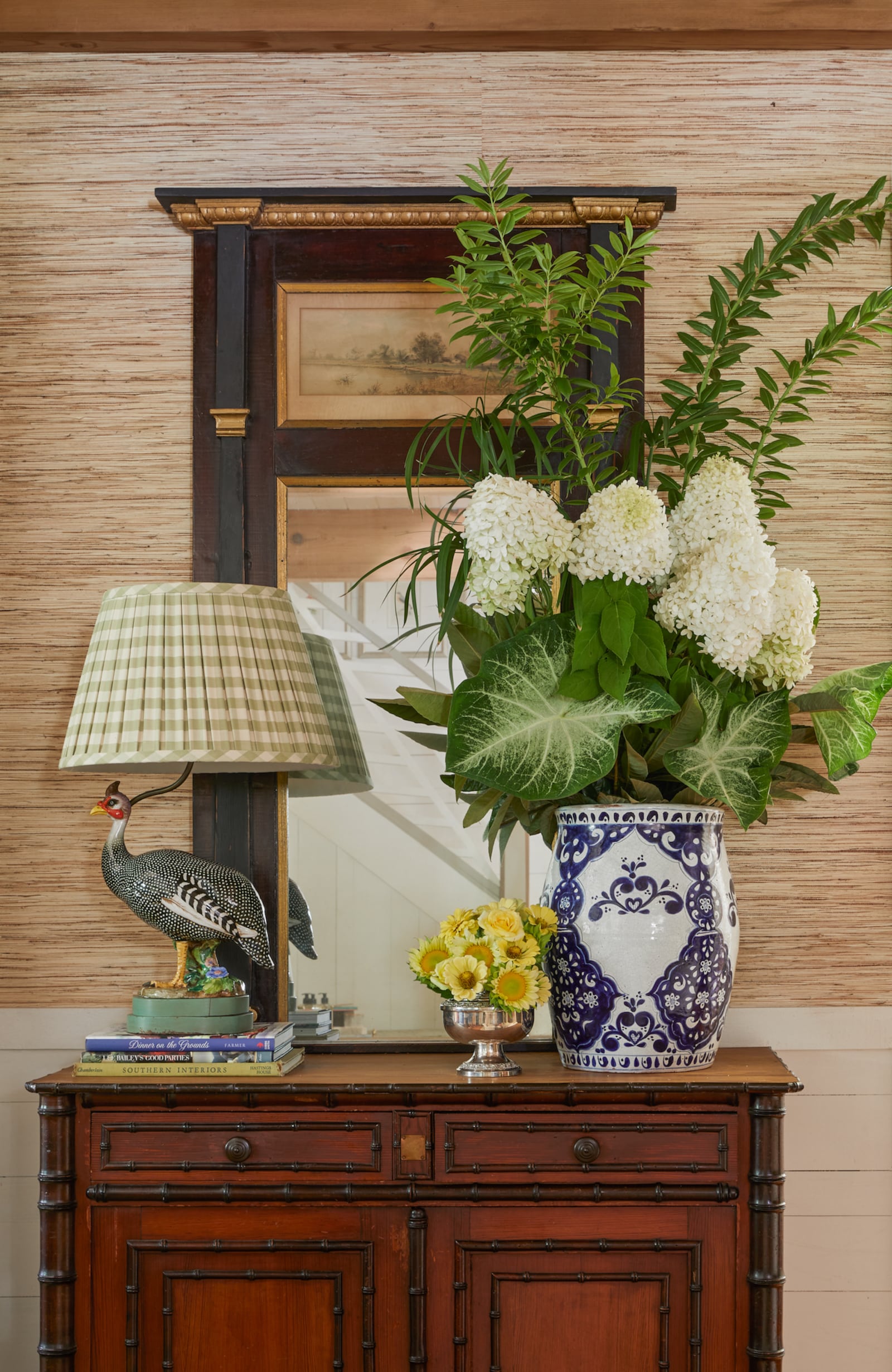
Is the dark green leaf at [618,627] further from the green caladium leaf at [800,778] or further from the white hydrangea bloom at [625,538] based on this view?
the green caladium leaf at [800,778]

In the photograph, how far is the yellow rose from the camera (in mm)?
1643

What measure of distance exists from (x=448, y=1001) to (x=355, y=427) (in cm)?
96

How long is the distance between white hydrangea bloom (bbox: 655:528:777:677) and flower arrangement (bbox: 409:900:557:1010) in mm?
436

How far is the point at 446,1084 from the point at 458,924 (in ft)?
0.70

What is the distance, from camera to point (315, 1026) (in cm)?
199

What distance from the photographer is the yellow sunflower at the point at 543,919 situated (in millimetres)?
1675

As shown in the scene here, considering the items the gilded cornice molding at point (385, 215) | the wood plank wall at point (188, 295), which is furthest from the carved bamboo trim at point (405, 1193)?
the gilded cornice molding at point (385, 215)

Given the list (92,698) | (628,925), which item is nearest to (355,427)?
(92,698)

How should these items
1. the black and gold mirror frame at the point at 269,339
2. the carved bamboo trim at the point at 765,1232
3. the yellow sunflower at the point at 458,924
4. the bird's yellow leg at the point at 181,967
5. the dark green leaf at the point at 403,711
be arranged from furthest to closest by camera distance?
the black and gold mirror frame at the point at 269,339
the dark green leaf at the point at 403,711
the bird's yellow leg at the point at 181,967
the yellow sunflower at the point at 458,924
the carved bamboo trim at the point at 765,1232

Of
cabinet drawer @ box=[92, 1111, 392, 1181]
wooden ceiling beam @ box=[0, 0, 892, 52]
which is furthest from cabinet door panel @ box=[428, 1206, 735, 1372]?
wooden ceiling beam @ box=[0, 0, 892, 52]

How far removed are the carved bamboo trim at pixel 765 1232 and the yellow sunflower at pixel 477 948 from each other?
394 millimetres

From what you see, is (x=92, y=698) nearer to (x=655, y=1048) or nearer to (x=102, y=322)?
(x=102, y=322)

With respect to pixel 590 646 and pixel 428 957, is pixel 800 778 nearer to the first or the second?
pixel 590 646

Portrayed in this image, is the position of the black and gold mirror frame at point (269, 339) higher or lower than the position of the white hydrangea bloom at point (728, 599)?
higher
